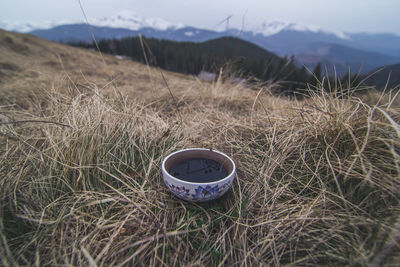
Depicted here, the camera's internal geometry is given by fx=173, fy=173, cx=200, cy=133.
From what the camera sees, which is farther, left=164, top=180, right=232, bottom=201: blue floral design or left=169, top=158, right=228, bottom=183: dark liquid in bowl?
left=169, top=158, right=228, bottom=183: dark liquid in bowl

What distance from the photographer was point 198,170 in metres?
0.90

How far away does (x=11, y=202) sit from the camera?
737 millimetres

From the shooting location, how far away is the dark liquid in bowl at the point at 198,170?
0.85 m

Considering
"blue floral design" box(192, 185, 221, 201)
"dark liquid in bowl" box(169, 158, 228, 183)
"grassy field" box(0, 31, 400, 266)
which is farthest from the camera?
"dark liquid in bowl" box(169, 158, 228, 183)

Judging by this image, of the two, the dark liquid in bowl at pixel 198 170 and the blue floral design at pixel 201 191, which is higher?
the blue floral design at pixel 201 191

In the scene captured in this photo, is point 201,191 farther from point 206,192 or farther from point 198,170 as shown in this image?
point 198,170

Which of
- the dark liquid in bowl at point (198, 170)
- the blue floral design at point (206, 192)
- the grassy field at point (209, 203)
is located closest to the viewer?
the grassy field at point (209, 203)

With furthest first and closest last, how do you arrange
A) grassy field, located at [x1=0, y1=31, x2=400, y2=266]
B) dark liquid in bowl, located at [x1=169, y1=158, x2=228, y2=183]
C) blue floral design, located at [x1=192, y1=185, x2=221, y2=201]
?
dark liquid in bowl, located at [x1=169, y1=158, x2=228, y2=183] < blue floral design, located at [x1=192, y1=185, x2=221, y2=201] < grassy field, located at [x1=0, y1=31, x2=400, y2=266]

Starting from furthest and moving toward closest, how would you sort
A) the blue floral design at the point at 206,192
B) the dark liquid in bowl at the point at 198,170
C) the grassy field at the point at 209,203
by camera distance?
1. the dark liquid in bowl at the point at 198,170
2. the blue floral design at the point at 206,192
3. the grassy field at the point at 209,203

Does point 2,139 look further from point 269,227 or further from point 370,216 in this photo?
point 370,216

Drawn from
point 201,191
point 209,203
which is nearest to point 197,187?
point 201,191

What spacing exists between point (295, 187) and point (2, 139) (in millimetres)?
1814

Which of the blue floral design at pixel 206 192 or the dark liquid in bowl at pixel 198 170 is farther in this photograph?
the dark liquid in bowl at pixel 198 170

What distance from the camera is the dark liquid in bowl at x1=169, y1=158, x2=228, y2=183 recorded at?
850mm
